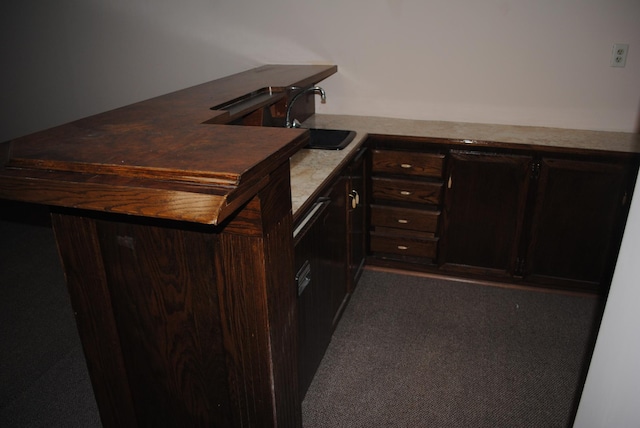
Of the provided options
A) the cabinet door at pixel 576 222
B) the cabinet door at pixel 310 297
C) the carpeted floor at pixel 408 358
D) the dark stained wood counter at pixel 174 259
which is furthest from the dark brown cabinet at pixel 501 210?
the dark stained wood counter at pixel 174 259

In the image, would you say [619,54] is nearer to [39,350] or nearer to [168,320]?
[168,320]

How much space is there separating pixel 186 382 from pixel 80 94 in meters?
3.05

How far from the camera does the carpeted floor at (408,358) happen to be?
1.90 metres

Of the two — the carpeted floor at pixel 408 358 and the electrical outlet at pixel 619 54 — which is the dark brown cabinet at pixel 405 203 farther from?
the electrical outlet at pixel 619 54

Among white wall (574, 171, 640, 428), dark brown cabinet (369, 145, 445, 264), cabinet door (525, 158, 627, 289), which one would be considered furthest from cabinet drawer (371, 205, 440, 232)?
white wall (574, 171, 640, 428)

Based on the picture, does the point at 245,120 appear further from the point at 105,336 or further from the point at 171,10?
the point at 171,10

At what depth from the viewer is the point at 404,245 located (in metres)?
2.80

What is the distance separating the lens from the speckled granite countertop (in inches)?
81.7

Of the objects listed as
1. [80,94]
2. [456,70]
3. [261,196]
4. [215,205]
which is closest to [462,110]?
[456,70]

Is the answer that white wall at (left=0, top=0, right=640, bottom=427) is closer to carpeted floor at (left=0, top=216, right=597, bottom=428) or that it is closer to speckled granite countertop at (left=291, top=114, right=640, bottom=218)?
speckled granite countertop at (left=291, top=114, right=640, bottom=218)

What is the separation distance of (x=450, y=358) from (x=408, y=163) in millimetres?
1036

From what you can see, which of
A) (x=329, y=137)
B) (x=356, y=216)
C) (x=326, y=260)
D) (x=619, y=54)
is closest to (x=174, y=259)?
(x=326, y=260)

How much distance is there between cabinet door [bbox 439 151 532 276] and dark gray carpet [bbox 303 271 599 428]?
156 millimetres

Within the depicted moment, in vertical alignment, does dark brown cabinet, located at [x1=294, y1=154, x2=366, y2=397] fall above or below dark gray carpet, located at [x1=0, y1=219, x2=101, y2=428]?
above
